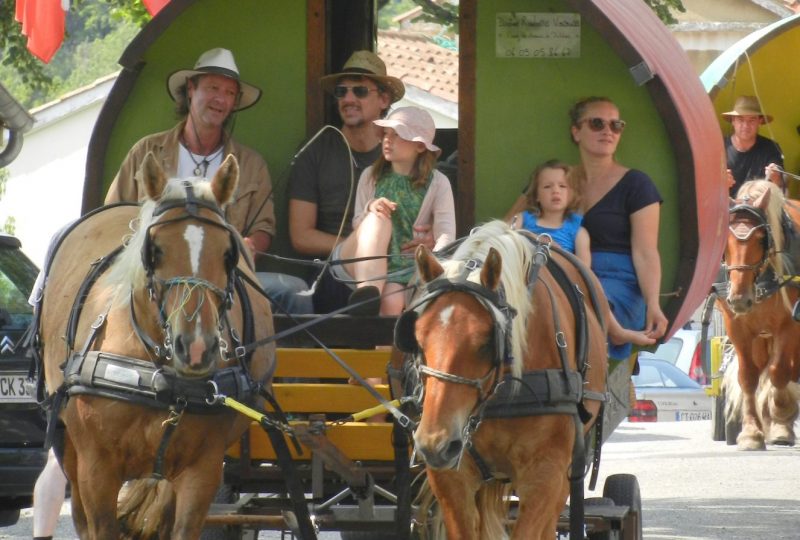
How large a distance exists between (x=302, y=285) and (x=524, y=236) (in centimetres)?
160

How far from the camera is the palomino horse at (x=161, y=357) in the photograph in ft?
19.8

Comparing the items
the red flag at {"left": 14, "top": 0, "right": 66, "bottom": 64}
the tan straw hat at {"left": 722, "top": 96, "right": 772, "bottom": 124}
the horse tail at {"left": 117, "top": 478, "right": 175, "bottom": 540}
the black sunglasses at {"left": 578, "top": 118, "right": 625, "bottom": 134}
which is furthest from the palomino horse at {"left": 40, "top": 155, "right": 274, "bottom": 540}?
the tan straw hat at {"left": 722, "top": 96, "right": 772, "bottom": 124}

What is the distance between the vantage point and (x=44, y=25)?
1210 centimetres

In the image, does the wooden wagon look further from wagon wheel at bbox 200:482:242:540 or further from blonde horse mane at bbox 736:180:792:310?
blonde horse mane at bbox 736:180:792:310

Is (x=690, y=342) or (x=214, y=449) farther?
(x=690, y=342)

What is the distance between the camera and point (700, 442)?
17.5 meters

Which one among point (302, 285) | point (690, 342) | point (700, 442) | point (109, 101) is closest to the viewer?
point (302, 285)

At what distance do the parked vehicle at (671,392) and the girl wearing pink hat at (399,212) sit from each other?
16.5 metres

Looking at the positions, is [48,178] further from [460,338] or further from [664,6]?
[460,338]

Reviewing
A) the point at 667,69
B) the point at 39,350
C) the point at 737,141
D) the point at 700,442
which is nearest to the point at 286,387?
the point at 39,350

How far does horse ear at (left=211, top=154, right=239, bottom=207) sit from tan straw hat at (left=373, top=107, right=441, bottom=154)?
1.29 m

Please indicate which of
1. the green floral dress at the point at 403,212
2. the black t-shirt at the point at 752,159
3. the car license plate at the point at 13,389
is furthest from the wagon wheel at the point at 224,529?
the black t-shirt at the point at 752,159

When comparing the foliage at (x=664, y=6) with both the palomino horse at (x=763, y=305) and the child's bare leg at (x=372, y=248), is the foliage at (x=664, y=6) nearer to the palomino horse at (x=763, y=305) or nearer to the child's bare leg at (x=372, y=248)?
the palomino horse at (x=763, y=305)

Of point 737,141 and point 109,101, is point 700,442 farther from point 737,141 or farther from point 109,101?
point 109,101
